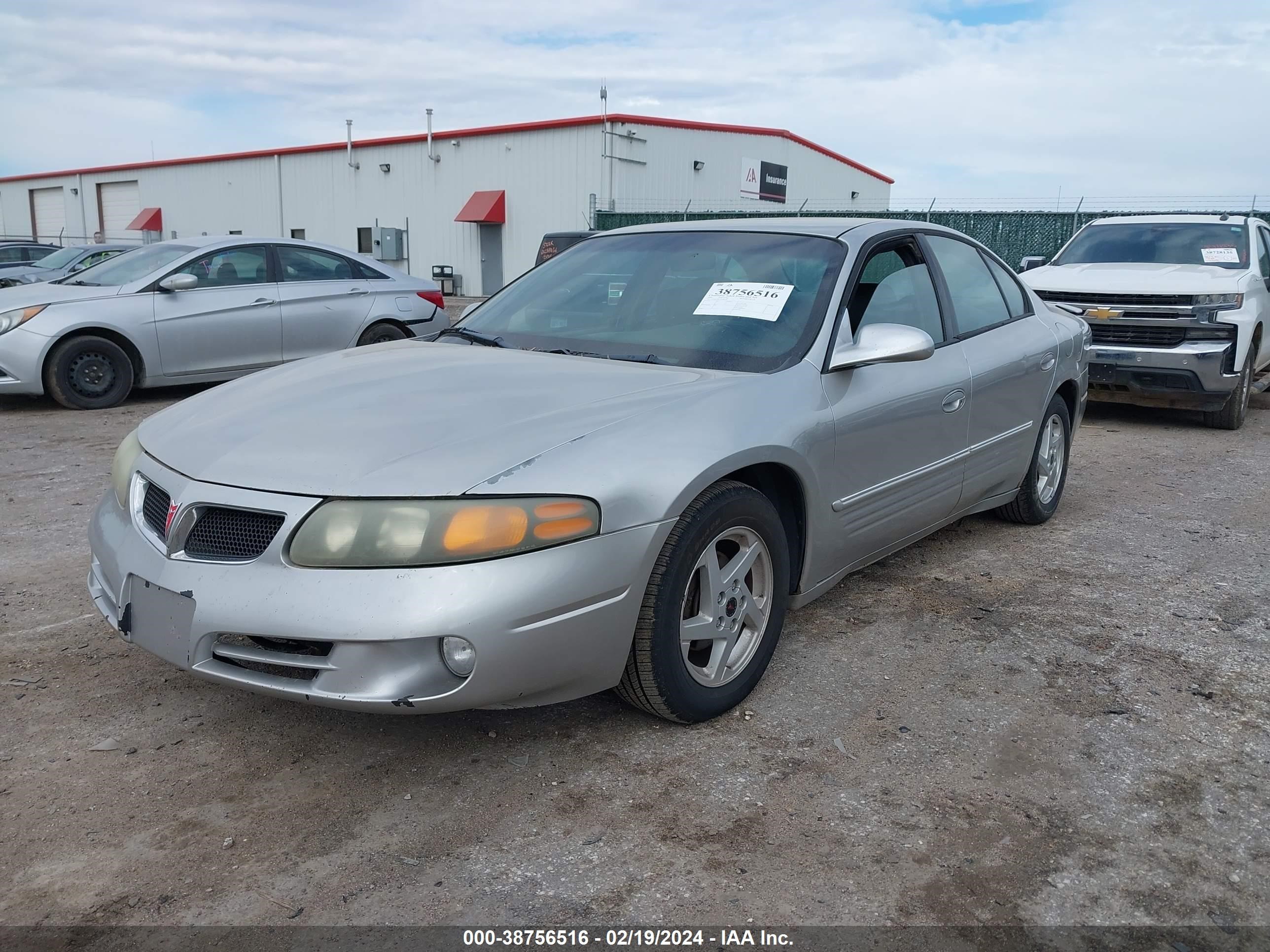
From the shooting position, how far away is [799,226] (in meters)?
3.92

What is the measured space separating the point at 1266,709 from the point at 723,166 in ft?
87.3

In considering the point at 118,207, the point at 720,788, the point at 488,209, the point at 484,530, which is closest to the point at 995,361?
the point at 720,788

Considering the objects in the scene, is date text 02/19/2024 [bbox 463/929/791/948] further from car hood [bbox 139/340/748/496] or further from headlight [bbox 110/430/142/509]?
headlight [bbox 110/430/142/509]

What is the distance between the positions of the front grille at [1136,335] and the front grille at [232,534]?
7.11 metres

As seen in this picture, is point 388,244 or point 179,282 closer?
point 179,282

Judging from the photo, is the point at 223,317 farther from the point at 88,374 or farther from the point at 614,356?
the point at 614,356

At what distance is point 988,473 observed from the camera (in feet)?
14.5

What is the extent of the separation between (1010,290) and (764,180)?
85.9ft

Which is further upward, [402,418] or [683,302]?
[683,302]

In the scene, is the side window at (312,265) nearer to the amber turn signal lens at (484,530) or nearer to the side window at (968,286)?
the side window at (968,286)

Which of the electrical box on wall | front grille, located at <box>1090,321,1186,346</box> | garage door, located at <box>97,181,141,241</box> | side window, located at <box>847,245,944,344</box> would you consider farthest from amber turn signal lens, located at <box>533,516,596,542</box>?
garage door, located at <box>97,181,141,241</box>

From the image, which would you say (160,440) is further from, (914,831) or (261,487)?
(914,831)

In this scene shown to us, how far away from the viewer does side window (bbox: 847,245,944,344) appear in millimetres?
3689

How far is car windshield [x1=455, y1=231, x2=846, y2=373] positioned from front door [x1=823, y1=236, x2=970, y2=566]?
176 millimetres
